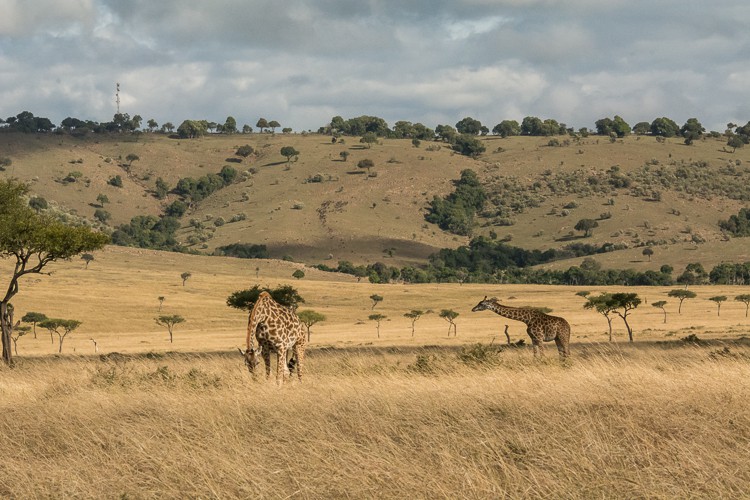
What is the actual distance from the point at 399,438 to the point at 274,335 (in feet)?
28.0

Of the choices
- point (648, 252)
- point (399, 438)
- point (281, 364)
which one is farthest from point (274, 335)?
point (648, 252)

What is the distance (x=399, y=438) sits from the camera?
10.5m

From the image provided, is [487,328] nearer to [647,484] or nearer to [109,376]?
[109,376]

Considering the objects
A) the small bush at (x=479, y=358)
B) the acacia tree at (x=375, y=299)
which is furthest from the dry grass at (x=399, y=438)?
the acacia tree at (x=375, y=299)

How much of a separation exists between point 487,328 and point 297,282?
51.5 m

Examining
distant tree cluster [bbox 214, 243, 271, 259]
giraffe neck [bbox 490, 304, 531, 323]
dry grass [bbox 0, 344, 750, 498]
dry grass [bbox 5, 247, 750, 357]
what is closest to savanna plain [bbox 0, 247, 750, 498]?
dry grass [bbox 0, 344, 750, 498]

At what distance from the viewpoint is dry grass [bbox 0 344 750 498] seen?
8570 millimetres

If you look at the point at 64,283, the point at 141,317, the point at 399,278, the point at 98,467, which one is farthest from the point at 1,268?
the point at 98,467

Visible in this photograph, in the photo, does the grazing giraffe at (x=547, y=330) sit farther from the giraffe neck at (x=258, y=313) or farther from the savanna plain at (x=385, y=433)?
the giraffe neck at (x=258, y=313)

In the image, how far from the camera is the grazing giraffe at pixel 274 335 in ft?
59.4

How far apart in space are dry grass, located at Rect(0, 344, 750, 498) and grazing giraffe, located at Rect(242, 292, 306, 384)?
2.90 m

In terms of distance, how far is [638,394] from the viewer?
12.4 meters

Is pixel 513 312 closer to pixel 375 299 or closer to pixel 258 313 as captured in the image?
pixel 258 313

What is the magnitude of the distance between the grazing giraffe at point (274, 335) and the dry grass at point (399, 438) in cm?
290
